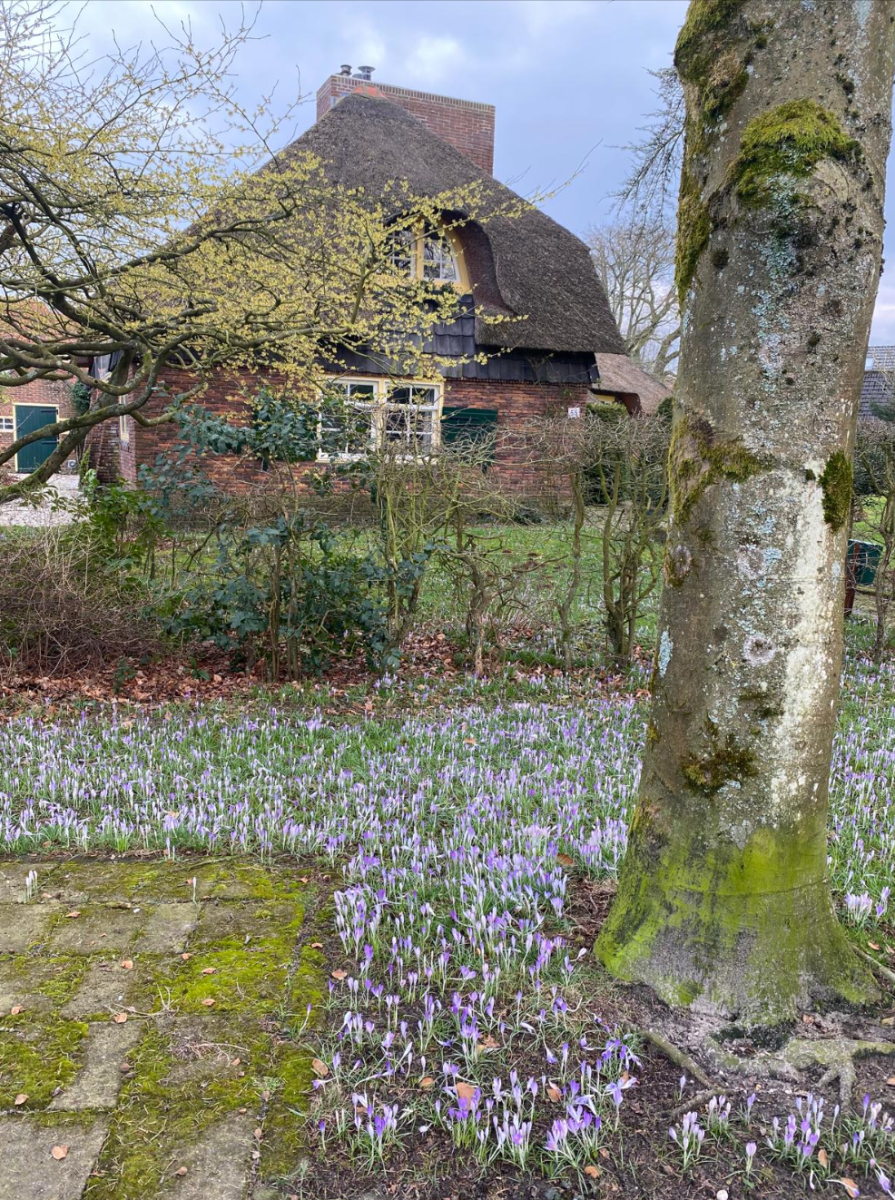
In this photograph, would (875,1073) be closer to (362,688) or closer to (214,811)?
(214,811)

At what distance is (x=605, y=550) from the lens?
752cm

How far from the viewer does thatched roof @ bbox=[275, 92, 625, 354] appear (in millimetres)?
19047

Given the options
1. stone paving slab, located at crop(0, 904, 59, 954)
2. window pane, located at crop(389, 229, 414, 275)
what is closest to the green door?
window pane, located at crop(389, 229, 414, 275)

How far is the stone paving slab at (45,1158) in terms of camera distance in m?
1.90

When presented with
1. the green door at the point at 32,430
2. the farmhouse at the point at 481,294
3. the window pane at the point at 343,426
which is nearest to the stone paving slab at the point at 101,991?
the window pane at the point at 343,426

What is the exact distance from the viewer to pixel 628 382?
101ft

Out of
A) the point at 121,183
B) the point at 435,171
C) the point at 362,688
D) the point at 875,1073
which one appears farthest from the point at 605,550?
the point at 435,171

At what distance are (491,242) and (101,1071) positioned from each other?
65.1ft

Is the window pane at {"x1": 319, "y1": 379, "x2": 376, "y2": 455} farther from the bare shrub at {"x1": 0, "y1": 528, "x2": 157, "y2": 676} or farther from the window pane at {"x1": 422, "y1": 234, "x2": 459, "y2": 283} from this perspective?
the window pane at {"x1": 422, "y1": 234, "x2": 459, "y2": 283}

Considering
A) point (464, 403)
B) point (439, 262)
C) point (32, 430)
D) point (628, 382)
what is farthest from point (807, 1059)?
point (32, 430)

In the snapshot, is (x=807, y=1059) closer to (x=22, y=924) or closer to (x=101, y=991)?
(x=101, y=991)

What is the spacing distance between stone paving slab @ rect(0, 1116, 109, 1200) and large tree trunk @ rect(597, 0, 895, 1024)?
151 cm

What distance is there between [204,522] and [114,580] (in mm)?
949

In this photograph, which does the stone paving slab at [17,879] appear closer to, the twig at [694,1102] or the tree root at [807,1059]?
the twig at [694,1102]
